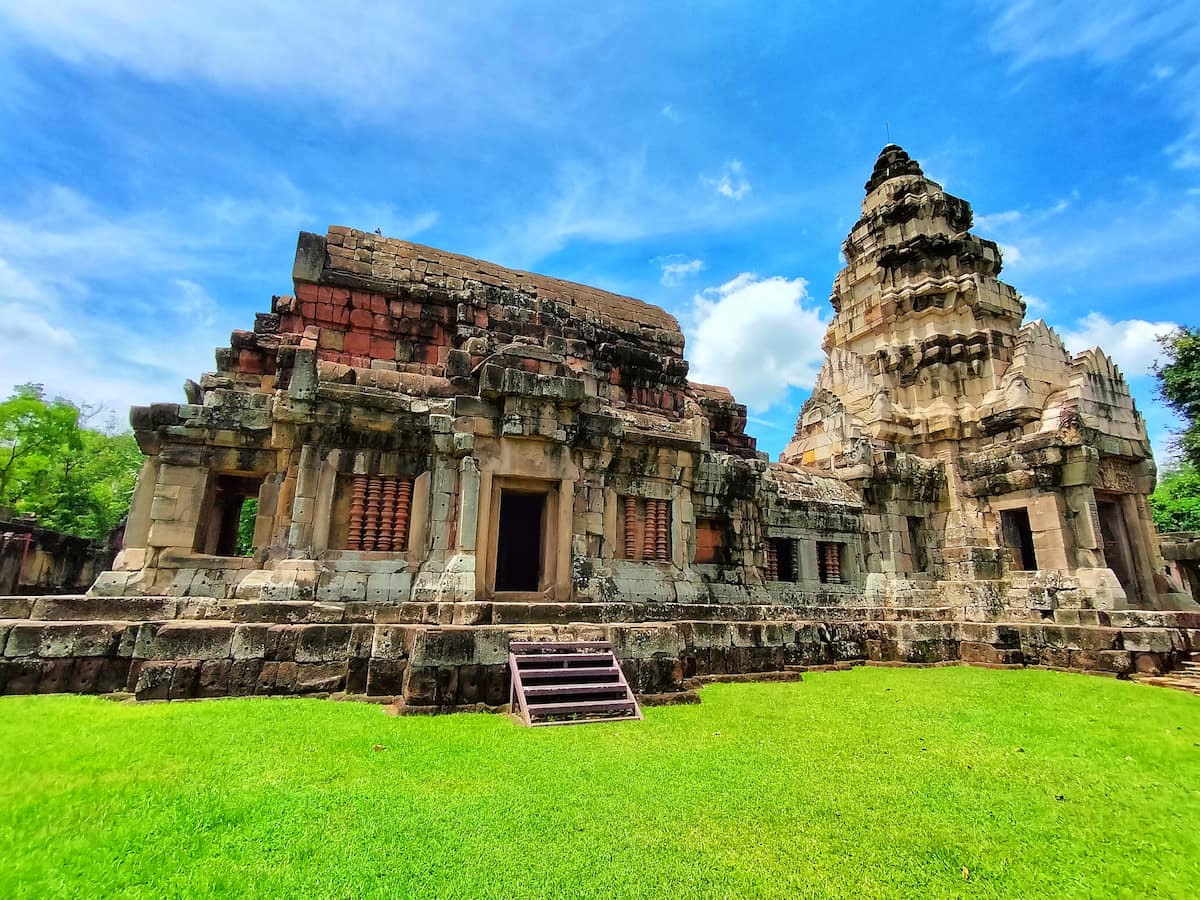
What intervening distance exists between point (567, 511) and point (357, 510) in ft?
9.91

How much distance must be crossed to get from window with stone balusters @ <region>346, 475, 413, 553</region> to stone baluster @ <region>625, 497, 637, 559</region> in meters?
3.49

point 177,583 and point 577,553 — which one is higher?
point 577,553

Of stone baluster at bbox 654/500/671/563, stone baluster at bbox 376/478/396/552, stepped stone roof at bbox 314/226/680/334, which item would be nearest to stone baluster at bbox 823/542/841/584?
stone baluster at bbox 654/500/671/563

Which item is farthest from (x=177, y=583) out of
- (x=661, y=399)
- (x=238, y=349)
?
(x=661, y=399)

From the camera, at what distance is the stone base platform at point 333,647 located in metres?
5.86

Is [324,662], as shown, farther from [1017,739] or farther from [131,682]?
[1017,739]

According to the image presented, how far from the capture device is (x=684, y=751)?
4719mm

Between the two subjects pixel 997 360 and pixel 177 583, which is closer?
pixel 177 583

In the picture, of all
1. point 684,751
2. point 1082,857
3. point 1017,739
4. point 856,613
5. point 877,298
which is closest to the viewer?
point 1082,857

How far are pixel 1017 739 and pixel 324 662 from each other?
6758 mm

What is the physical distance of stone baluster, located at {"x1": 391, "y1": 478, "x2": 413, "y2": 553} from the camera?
8.52 meters

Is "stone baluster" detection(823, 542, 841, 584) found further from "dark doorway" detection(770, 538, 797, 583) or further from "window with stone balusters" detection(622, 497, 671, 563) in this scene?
"window with stone balusters" detection(622, 497, 671, 563)

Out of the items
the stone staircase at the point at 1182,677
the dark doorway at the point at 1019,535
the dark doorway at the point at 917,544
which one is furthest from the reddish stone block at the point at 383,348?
the dark doorway at the point at 1019,535

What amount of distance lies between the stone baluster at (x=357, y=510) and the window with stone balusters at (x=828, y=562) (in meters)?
9.00
